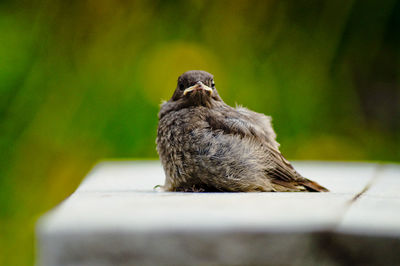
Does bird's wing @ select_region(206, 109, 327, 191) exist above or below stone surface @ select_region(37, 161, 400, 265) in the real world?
above

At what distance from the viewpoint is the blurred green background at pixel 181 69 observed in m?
5.12

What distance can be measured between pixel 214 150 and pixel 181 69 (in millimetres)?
2778

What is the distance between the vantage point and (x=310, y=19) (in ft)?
18.4

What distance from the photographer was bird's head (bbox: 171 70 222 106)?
10.8 ft

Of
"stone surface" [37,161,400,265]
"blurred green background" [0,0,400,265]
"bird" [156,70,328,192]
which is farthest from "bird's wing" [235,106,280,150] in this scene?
"blurred green background" [0,0,400,265]

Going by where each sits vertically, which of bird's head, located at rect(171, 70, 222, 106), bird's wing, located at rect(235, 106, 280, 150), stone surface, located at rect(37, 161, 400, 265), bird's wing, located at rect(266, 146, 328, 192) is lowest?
stone surface, located at rect(37, 161, 400, 265)

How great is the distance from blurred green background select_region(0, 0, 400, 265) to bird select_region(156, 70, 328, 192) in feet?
6.08

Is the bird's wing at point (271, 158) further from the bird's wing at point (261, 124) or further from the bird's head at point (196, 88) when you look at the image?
the bird's head at point (196, 88)

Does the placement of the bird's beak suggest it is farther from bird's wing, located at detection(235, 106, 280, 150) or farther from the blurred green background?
the blurred green background

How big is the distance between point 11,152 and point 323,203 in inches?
136

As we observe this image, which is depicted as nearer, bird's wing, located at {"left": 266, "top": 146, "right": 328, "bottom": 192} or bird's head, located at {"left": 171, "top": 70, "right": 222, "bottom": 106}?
bird's wing, located at {"left": 266, "top": 146, "right": 328, "bottom": 192}

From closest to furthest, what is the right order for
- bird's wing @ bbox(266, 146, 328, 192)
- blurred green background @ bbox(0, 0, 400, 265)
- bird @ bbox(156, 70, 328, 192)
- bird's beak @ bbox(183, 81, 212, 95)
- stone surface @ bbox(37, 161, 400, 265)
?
stone surface @ bbox(37, 161, 400, 265), bird @ bbox(156, 70, 328, 192), bird's wing @ bbox(266, 146, 328, 192), bird's beak @ bbox(183, 81, 212, 95), blurred green background @ bbox(0, 0, 400, 265)

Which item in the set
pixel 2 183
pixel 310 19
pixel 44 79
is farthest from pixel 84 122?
pixel 310 19

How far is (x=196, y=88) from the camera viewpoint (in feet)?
10.7
